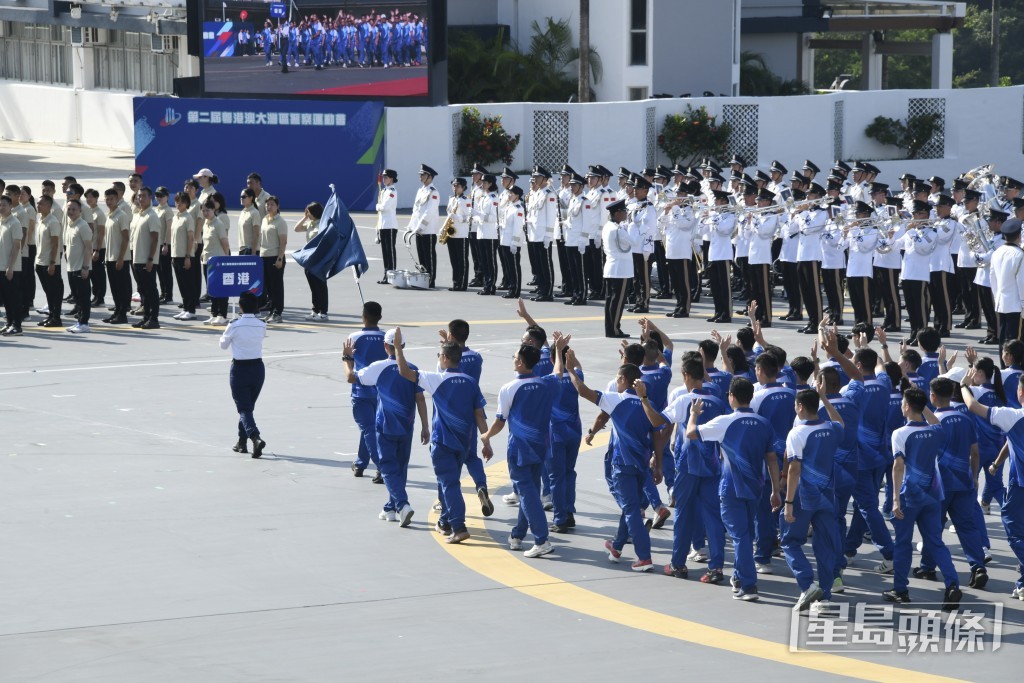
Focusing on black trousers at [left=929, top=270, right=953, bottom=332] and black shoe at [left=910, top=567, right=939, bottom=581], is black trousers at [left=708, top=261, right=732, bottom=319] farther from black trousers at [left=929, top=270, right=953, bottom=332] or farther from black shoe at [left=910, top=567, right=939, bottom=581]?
black shoe at [left=910, top=567, right=939, bottom=581]

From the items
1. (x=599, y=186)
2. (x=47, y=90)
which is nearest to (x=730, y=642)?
(x=599, y=186)

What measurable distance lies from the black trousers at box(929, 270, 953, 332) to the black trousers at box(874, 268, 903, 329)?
485 millimetres

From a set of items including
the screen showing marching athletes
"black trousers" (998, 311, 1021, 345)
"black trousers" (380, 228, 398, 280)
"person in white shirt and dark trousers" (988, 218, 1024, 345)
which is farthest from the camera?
the screen showing marching athletes

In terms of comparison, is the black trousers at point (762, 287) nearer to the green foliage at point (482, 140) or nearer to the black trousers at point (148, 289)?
the black trousers at point (148, 289)

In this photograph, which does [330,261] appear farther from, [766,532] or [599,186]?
[766,532]

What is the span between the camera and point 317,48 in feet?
109

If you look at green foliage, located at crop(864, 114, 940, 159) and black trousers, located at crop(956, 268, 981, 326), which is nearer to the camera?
black trousers, located at crop(956, 268, 981, 326)

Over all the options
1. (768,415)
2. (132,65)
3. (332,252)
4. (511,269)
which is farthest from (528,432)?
(132,65)

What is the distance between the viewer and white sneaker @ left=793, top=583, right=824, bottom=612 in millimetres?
9797

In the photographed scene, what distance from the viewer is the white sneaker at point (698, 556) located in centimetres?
1114

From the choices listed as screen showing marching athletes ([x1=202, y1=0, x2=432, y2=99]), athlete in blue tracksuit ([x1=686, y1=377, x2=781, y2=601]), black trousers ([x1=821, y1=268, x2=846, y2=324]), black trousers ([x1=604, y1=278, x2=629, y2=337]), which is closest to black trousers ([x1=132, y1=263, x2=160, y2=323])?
black trousers ([x1=604, y1=278, x2=629, y2=337])

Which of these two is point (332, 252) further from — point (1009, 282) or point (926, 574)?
point (926, 574)

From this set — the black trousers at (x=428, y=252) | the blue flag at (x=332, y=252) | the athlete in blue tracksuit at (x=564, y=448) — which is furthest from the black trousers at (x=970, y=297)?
the athlete in blue tracksuit at (x=564, y=448)

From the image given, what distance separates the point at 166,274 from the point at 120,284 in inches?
52.1
